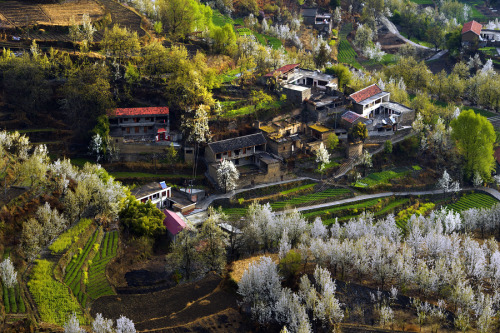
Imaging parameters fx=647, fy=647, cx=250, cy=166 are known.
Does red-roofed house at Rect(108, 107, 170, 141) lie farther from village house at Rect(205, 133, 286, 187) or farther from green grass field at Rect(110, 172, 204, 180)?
village house at Rect(205, 133, 286, 187)

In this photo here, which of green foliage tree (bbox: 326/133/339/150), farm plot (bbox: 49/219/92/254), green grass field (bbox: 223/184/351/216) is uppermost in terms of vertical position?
green foliage tree (bbox: 326/133/339/150)

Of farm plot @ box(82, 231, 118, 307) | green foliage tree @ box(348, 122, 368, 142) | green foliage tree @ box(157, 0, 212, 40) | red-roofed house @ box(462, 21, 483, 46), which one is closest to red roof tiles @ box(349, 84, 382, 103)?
green foliage tree @ box(348, 122, 368, 142)

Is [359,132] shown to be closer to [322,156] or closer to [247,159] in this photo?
[322,156]

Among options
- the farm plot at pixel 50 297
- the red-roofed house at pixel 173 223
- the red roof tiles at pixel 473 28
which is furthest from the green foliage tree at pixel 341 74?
the farm plot at pixel 50 297

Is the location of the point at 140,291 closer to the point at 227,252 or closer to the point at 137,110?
the point at 227,252

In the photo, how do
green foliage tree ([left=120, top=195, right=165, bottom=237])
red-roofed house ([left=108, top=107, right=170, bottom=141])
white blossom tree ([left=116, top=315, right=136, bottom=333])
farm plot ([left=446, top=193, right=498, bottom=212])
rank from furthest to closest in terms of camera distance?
farm plot ([left=446, top=193, right=498, bottom=212])
red-roofed house ([left=108, top=107, right=170, bottom=141])
green foliage tree ([left=120, top=195, right=165, bottom=237])
white blossom tree ([left=116, top=315, right=136, bottom=333])
